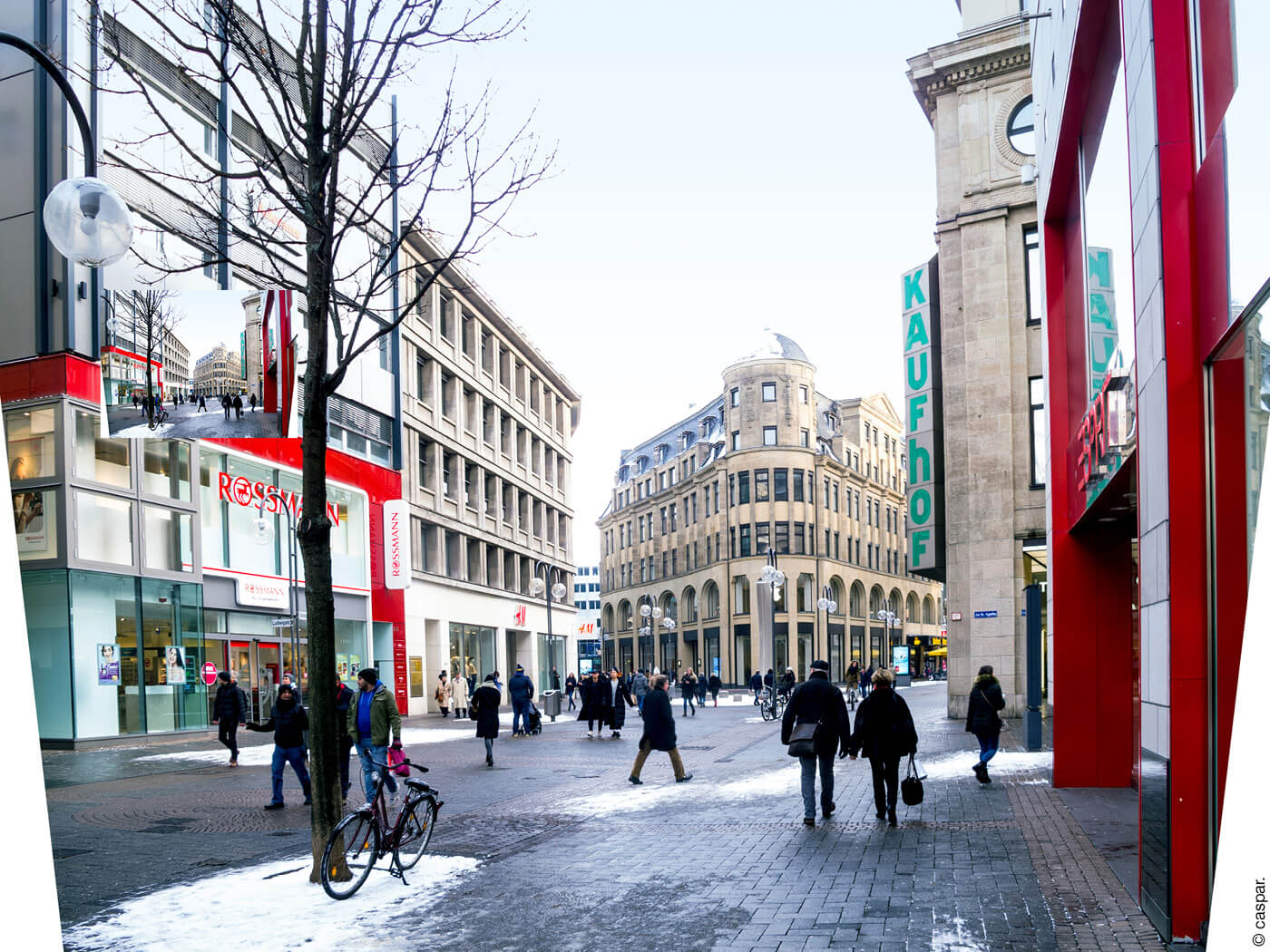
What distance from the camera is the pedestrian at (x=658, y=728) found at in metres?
16.9

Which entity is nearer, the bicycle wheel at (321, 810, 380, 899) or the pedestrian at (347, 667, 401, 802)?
the bicycle wheel at (321, 810, 380, 899)

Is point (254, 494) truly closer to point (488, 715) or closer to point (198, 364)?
point (198, 364)

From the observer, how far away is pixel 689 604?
89.4 meters

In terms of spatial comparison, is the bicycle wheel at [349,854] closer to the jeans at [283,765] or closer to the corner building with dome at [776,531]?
the jeans at [283,765]

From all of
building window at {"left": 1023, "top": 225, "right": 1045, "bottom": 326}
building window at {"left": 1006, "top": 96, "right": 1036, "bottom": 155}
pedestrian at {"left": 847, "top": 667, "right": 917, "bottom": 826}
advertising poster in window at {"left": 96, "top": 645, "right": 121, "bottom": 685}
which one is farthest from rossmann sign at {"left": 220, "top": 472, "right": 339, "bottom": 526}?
pedestrian at {"left": 847, "top": 667, "right": 917, "bottom": 826}

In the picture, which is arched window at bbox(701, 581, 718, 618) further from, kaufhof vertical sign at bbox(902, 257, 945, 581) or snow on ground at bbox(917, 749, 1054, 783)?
snow on ground at bbox(917, 749, 1054, 783)

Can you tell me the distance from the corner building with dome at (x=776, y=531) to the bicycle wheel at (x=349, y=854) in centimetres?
6053

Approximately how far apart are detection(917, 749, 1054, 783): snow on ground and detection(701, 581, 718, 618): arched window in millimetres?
62858

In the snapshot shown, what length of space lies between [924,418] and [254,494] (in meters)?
17.5

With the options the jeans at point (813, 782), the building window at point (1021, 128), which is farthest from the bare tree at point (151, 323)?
the building window at point (1021, 128)

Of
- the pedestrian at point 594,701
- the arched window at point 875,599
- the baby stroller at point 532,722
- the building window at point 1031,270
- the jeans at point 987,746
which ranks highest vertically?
the building window at point 1031,270

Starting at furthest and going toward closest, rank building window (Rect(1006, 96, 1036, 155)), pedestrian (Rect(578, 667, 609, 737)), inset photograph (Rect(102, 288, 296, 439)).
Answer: building window (Rect(1006, 96, 1036, 155))
pedestrian (Rect(578, 667, 609, 737))
inset photograph (Rect(102, 288, 296, 439))

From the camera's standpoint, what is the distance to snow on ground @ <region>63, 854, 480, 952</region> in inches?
311

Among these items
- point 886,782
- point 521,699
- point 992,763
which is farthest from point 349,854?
point 521,699
